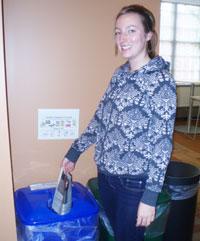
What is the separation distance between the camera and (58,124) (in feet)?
5.13

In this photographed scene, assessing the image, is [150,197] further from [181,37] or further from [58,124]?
[181,37]

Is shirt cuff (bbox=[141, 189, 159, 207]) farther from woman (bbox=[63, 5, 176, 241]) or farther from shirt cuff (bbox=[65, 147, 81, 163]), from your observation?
shirt cuff (bbox=[65, 147, 81, 163])

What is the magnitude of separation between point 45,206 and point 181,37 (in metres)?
5.12

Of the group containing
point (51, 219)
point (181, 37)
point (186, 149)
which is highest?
point (181, 37)

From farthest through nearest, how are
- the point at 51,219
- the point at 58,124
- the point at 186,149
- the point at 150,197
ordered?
1. the point at 186,149
2. the point at 58,124
3. the point at 51,219
4. the point at 150,197

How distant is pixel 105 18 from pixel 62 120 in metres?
0.56

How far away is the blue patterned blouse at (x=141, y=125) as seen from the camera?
1.00 m

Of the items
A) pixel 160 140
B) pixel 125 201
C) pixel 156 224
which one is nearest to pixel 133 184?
pixel 125 201

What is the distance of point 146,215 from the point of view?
3.30ft

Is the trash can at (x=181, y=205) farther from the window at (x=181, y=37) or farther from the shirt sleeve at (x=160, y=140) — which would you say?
the window at (x=181, y=37)

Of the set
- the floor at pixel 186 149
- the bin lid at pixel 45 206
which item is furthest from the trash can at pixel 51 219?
the floor at pixel 186 149

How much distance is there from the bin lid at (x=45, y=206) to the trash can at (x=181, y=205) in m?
0.46

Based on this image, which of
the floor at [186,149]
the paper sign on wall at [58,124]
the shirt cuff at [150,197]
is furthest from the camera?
the floor at [186,149]

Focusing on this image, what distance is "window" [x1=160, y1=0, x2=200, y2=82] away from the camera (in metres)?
5.50
